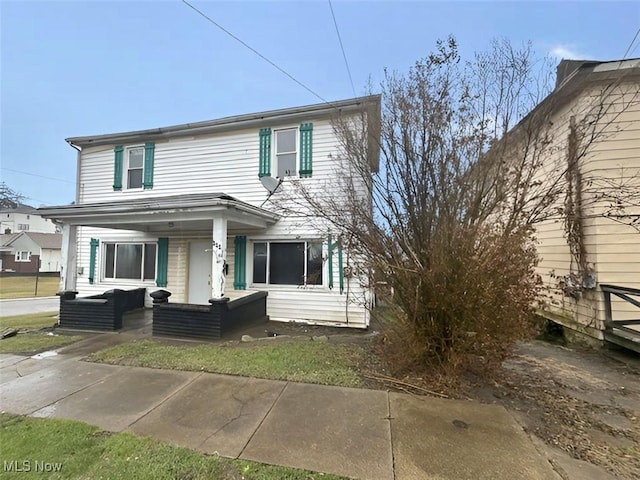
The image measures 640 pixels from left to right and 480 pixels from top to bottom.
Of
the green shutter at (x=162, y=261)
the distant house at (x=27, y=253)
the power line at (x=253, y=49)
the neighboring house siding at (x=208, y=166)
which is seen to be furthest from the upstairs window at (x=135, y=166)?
the distant house at (x=27, y=253)

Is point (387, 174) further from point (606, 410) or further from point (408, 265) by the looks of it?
point (606, 410)

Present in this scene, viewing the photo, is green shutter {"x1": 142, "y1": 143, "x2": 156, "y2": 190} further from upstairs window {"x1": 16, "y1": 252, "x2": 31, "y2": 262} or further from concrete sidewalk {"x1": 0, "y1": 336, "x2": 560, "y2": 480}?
upstairs window {"x1": 16, "y1": 252, "x2": 31, "y2": 262}

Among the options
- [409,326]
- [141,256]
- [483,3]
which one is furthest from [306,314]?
[483,3]

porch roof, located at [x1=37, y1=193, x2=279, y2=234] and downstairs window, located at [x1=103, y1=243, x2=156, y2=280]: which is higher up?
porch roof, located at [x1=37, y1=193, x2=279, y2=234]

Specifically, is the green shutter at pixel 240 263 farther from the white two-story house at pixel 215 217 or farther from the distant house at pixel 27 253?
the distant house at pixel 27 253

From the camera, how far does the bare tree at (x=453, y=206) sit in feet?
11.8

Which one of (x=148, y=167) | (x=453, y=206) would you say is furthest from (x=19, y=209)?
(x=453, y=206)

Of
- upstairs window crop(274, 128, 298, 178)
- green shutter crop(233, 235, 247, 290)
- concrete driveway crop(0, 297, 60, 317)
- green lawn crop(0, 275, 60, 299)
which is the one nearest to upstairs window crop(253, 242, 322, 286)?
green shutter crop(233, 235, 247, 290)

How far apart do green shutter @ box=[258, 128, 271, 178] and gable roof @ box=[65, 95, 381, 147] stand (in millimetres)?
310

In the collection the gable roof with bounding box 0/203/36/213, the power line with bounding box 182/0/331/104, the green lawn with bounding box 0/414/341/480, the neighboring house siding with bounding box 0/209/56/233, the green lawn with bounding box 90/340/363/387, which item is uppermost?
the gable roof with bounding box 0/203/36/213

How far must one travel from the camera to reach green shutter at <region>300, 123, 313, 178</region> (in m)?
8.34

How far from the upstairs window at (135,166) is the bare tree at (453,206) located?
8174 millimetres

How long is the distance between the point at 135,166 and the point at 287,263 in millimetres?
6354

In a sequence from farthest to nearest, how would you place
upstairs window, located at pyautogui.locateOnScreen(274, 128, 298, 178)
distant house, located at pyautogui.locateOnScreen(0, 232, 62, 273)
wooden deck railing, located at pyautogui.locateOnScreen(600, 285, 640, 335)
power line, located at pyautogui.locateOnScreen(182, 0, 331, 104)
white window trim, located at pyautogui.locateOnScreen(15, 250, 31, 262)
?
white window trim, located at pyautogui.locateOnScreen(15, 250, 31, 262)
distant house, located at pyautogui.locateOnScreen(0, 232, 62, 273)
upstairs window, located at pyautogui.locateOnScreen(274, 128, 298, 178)
power line, located at pyautogui.locateOnScreen(182, 0, 331, 104)
wooden deck railing, located at pyautogui.locateOnScreen(600, 285, 640, 335)
